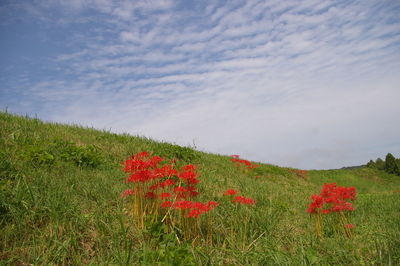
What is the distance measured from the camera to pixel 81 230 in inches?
135

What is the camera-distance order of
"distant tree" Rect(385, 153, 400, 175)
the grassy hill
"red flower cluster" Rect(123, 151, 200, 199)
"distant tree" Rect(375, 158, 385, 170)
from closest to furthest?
the grassy hill → "red flower cluster" Rect(123, 151, 200, 199) → "distant tree" Rect(385, 153, 400, 175) → "distant tree" Rect(375, 158, 385, 170)

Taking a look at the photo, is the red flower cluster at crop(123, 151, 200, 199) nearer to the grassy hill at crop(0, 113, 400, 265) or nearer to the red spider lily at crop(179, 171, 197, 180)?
the red spider lily at crop(179, 171, 197, 180)

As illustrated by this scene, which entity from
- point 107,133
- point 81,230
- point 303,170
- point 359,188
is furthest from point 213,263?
point 359,188

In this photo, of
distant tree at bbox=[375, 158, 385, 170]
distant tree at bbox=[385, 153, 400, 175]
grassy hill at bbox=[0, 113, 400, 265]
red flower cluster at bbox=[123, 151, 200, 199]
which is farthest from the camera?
distant tree at bbox=[375, 158, 385, 170]

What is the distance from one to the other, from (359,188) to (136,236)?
61.4 ft

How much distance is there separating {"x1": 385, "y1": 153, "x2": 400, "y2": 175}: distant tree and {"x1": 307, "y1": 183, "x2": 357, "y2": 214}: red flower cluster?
72.8 ft

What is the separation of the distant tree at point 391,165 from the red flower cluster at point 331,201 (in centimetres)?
2219

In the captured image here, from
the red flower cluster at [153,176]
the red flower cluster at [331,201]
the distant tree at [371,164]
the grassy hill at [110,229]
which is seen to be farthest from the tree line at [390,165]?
the red flower cluster at [153,176]

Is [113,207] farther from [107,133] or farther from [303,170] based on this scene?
[303,170]

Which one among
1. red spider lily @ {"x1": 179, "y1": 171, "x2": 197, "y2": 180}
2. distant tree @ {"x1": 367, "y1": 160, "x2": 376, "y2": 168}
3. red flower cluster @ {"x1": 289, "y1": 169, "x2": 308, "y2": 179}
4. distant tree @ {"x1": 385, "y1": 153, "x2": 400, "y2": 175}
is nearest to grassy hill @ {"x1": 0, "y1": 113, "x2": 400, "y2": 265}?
red spider lily @ {"x1": 179, "y1": 171, "x2": 197, "y2": 180}

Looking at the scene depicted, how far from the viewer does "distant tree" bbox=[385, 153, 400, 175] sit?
22078 millimetres

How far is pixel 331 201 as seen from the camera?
15.0 feet

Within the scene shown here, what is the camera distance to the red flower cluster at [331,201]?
4469 millimetres

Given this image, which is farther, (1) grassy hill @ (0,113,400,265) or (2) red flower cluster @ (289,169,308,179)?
(2) red flower cluster @ (289,169,308,179)
